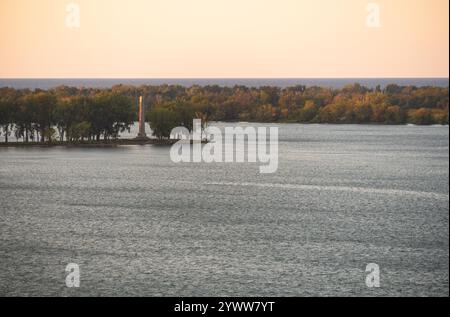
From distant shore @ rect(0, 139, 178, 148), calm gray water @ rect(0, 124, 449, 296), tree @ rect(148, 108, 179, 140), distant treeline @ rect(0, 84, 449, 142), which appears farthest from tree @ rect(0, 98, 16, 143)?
tree @ rect(148, 108, 179, 140)

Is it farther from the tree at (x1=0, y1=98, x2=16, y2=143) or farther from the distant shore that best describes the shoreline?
the tree at (x1=0, y1=98, x2=16, y2=143)

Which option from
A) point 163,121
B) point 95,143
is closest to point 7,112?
point 95,143

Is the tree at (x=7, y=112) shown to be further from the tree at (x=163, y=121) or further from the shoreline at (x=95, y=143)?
the tree at (x=163, y=121)

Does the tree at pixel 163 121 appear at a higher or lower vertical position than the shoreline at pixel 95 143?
higher

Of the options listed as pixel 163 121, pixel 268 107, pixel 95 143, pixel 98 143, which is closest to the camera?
pixel 95 143

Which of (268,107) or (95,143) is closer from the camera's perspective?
(95,143)

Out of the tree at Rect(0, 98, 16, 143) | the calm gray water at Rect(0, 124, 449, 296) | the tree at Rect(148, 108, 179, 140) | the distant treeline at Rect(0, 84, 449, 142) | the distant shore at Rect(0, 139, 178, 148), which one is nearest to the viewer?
the calm gray water at Rect(0, 124, 449, 296)

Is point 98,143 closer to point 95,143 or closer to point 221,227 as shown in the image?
point 95,143

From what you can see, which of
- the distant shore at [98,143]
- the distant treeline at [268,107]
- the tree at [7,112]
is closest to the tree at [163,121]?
the distant treeline at [268,107]
